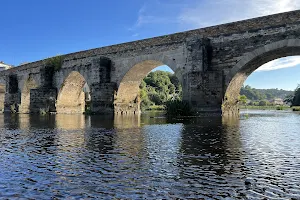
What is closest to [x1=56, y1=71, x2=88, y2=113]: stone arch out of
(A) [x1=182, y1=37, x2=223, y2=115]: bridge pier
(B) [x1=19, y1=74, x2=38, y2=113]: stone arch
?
(B) [x1=19, y1=74, x2=38, y2=113]: stone arch

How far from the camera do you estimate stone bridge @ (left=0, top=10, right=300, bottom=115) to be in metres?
15.9

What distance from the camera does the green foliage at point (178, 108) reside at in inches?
686

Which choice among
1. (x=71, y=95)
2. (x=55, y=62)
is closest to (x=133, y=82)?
(x=71, y=95)

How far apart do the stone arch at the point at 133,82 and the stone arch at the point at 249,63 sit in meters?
4.28

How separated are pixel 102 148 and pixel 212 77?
1218 cm

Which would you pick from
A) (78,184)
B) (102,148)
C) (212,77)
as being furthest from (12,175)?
(212,77)

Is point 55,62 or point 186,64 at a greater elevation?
point 55,62

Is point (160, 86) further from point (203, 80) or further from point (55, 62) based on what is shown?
point (203, 80)

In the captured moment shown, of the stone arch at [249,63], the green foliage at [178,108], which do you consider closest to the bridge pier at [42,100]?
the green foliage at [178,108]

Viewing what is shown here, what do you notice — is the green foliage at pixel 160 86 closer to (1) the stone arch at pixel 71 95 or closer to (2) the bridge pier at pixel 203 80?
(1) the stone arch at pixel 71 95

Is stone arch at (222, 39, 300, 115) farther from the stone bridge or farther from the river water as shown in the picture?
the river water

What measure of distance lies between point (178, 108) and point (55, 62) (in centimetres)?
1526

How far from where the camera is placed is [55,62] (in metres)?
28.1

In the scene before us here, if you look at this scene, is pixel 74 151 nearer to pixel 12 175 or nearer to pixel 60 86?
pixel 12 175
